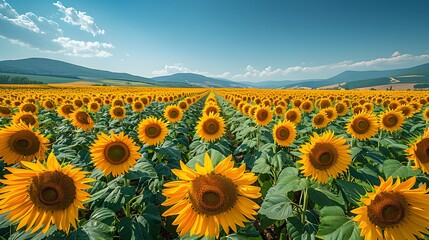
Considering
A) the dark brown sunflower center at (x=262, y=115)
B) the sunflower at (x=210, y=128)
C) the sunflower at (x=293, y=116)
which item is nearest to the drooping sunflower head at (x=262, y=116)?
the dark brown sunflower center at (x=262, y=115)

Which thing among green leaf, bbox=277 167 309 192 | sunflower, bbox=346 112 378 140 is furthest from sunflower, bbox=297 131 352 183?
sunflower, bbox=346 112 378 140

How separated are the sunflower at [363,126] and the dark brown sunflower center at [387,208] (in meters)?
3.67

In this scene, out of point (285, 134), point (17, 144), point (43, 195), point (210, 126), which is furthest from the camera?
point (210, 126)

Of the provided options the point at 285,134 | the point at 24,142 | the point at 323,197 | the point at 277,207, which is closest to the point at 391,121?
the point at 285,134

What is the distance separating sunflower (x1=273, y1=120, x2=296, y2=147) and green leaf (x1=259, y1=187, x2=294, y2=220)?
7.79 feet

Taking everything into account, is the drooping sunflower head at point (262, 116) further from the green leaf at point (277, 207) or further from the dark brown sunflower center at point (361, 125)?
the green leaf at point (277, 207)

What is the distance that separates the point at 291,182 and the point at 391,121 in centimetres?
462

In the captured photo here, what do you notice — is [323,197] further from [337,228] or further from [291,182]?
[337,228]

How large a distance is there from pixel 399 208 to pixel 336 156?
1340 mm

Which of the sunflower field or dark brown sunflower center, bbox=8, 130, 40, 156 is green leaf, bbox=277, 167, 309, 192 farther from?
dark brown sunflower center, bbox=8, 130, 40, 156

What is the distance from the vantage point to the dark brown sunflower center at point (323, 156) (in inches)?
123

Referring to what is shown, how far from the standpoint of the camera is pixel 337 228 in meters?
2.33

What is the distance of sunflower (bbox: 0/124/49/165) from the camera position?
3.36 m

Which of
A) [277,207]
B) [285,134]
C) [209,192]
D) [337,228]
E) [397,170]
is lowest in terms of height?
[277,207]
